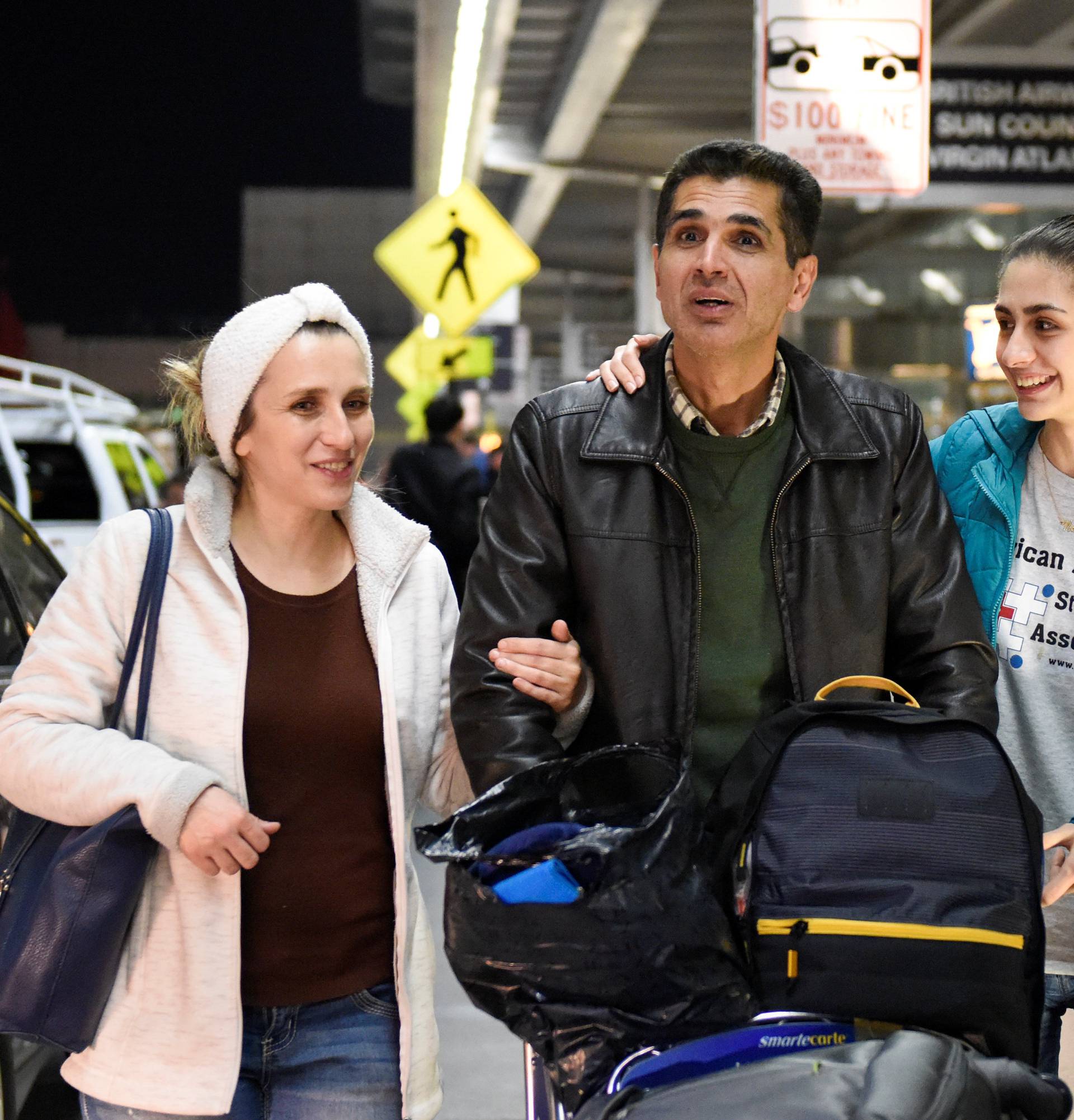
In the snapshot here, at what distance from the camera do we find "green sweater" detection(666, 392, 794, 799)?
2.49m

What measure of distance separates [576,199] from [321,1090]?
55.4 feet

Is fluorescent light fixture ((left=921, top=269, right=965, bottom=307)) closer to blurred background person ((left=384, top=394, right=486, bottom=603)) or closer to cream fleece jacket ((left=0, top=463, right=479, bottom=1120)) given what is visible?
blurred background person ((left=384, top=394, right=486, bottom=603))

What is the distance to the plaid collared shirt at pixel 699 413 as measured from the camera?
2.63m

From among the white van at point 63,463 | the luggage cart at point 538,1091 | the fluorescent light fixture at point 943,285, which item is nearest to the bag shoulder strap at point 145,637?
the luggage cart at point 538,1091

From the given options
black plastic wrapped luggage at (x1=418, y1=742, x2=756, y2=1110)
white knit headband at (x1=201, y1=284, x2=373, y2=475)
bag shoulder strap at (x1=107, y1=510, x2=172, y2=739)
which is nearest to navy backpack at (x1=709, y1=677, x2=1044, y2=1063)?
black plastic wrapped luggage at (x1=418, y1=742, x2=756, y2=1110)

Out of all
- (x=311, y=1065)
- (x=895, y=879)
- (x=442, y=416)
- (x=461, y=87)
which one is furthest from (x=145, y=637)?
(x=461, y=87)

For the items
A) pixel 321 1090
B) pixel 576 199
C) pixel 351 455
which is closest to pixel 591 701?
pixel 351 455

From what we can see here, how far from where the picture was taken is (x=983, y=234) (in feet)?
55.1

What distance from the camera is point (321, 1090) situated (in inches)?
94.7

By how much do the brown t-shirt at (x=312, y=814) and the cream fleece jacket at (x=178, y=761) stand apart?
0.13 feet

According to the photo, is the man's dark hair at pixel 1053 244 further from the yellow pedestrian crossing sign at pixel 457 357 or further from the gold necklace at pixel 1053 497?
the yellow pedestrian crossing sign at pixel 457 357

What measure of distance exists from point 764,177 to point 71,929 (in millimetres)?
1743

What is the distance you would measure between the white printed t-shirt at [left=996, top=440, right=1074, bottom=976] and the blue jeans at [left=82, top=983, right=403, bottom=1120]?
1.28 meters

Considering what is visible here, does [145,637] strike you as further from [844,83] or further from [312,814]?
[844,83]
